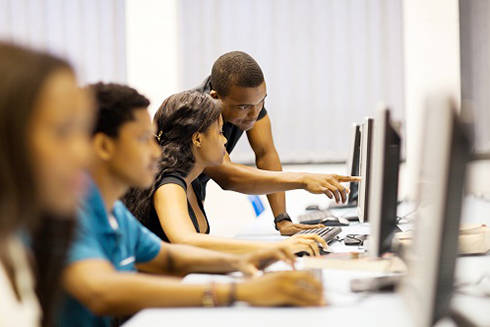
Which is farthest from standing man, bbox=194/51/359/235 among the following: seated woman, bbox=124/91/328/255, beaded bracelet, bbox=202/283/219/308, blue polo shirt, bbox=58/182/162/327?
beaded bracelet, bbox=202/283/219/308

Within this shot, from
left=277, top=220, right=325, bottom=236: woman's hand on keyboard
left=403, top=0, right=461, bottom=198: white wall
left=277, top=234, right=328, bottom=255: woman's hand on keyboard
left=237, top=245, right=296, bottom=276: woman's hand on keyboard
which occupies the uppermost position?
left=403, top=0, right=461, bottom=198: white wall

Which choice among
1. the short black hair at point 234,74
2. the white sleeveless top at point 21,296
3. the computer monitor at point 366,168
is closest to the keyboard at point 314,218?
the short black hair at point 234,74

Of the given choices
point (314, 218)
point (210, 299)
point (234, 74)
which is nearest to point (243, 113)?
point (234, 74)

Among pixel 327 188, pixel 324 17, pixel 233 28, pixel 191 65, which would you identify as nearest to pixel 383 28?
pixel 324 17

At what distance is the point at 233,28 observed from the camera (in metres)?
4.52

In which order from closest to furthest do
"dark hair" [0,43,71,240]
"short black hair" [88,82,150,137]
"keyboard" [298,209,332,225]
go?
1. "dark hair" [0,43,71,240]
2. "short black hair" [88,82,150,137]
3. "keyboard" [298,209,332,225]

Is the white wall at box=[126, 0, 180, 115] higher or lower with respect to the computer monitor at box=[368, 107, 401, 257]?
higher

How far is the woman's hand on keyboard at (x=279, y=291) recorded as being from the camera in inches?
45.2

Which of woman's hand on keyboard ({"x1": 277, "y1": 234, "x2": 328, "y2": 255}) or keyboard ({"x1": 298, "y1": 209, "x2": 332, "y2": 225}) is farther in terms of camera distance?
keyboard ({"x1": 298, "y1": 209, "x2": 332, "y2": 225})

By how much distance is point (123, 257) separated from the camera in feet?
4.43

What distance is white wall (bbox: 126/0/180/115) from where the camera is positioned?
4.46m

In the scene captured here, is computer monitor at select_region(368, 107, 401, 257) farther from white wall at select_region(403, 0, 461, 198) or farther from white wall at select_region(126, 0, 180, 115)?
white wall at select_region(126, 0, 180, 115)

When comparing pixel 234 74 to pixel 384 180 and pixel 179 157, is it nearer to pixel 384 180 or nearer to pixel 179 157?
pixel 179 157

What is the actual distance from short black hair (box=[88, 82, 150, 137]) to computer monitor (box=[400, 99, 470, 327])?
0.62 meters
